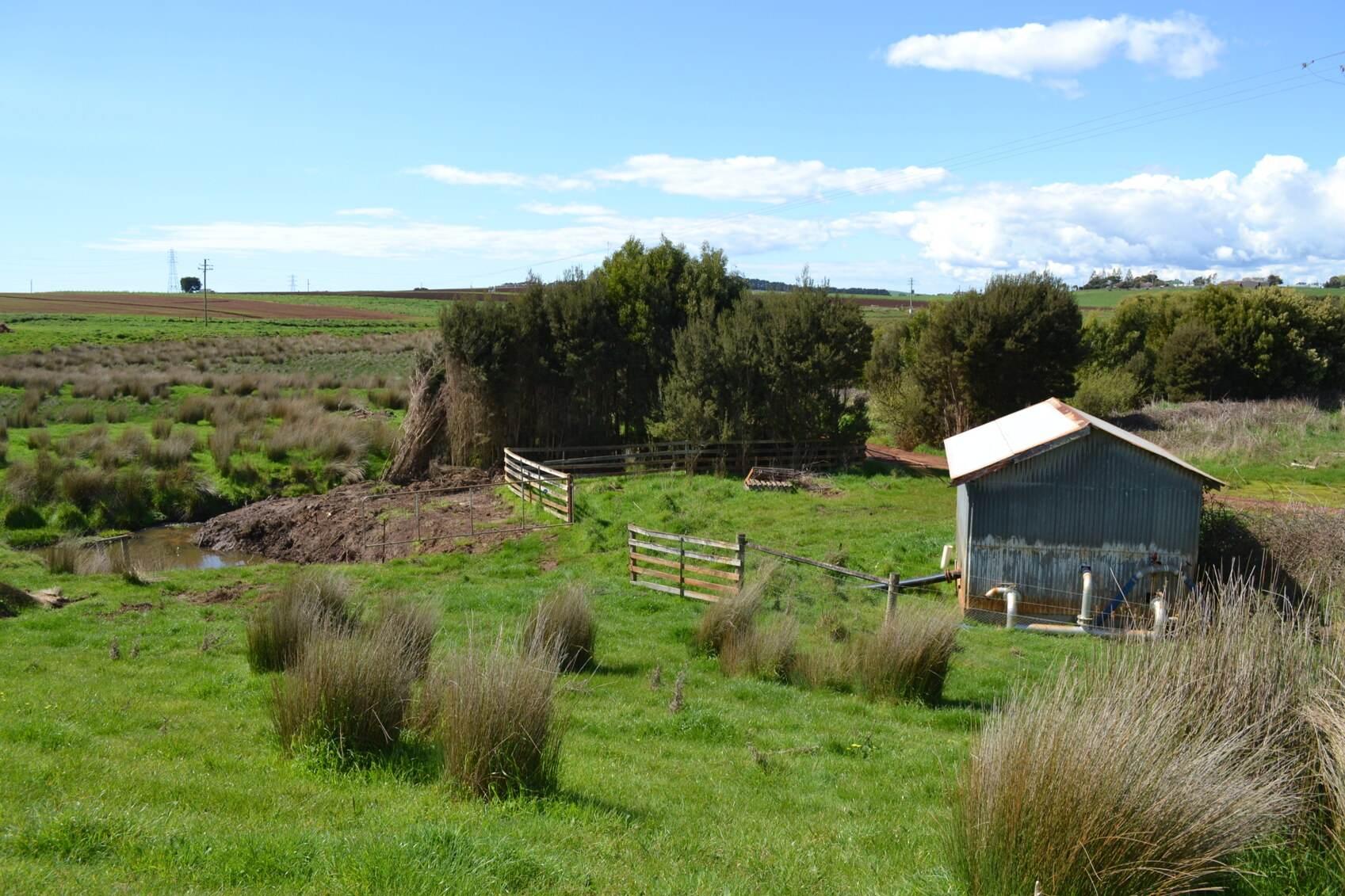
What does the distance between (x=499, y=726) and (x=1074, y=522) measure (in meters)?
14.3

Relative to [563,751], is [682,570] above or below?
below

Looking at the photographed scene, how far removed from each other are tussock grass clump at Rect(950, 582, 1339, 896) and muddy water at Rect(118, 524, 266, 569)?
21.0 m

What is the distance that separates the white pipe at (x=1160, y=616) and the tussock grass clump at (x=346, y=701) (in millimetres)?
5279

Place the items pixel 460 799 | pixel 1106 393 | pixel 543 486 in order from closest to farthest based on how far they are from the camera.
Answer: pixel 460 799
pixel 543 486
pixel 1106 393

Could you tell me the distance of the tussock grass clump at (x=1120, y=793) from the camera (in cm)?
433

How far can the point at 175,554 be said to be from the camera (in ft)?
79.2

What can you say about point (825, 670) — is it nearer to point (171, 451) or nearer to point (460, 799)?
point (460, 799)

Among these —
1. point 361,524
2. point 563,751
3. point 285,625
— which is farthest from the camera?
point 361,524

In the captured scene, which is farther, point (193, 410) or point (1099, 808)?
point (193, 410)

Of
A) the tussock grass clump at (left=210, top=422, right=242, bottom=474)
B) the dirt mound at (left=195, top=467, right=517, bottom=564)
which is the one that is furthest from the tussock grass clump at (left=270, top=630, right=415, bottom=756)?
the tussock grass clump at (left=210, top=422, right=242, bottom=474)

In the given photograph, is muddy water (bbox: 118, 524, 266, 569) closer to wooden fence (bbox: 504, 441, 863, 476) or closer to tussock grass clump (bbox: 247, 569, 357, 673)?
wooden fence (bbox: 504, 441, 863, 476)

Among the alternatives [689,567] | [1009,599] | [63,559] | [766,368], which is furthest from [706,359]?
Answer: [63,559]

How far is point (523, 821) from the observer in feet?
19.5

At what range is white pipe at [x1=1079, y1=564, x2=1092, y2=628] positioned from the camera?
17109mm
